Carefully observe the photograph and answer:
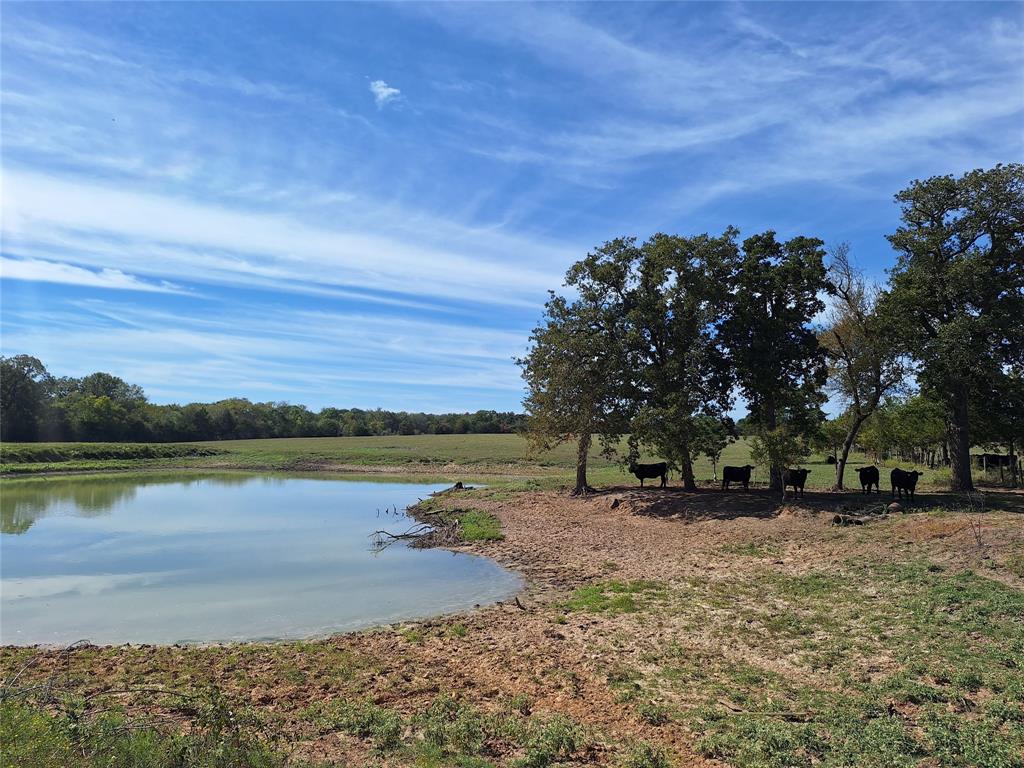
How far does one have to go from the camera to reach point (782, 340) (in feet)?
78.8

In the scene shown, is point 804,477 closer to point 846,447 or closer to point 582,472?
point 846,447

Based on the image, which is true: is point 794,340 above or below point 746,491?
above

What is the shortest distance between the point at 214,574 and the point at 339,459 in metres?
52.2

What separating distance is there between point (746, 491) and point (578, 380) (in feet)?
28.2

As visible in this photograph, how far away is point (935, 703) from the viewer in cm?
698

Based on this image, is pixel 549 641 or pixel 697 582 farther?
pixel 697 582

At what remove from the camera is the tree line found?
2138 cm

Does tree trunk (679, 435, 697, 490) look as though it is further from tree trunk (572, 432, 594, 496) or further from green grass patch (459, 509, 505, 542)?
green grass patch (459, 509, 505, 542)

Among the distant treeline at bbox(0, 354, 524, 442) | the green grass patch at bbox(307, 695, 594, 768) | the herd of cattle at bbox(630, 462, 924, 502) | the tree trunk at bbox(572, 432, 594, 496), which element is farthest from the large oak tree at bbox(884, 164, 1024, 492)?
the distant treeline at bbox(0, 354, 524, 442)

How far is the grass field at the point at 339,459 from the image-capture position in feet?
179

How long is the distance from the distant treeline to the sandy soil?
150ft

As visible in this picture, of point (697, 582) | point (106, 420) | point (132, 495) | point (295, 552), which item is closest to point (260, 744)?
point (697, 582)

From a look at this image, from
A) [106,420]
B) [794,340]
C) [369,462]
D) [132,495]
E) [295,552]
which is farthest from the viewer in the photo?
[106,420]

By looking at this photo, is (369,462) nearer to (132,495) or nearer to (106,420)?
(132,495)
